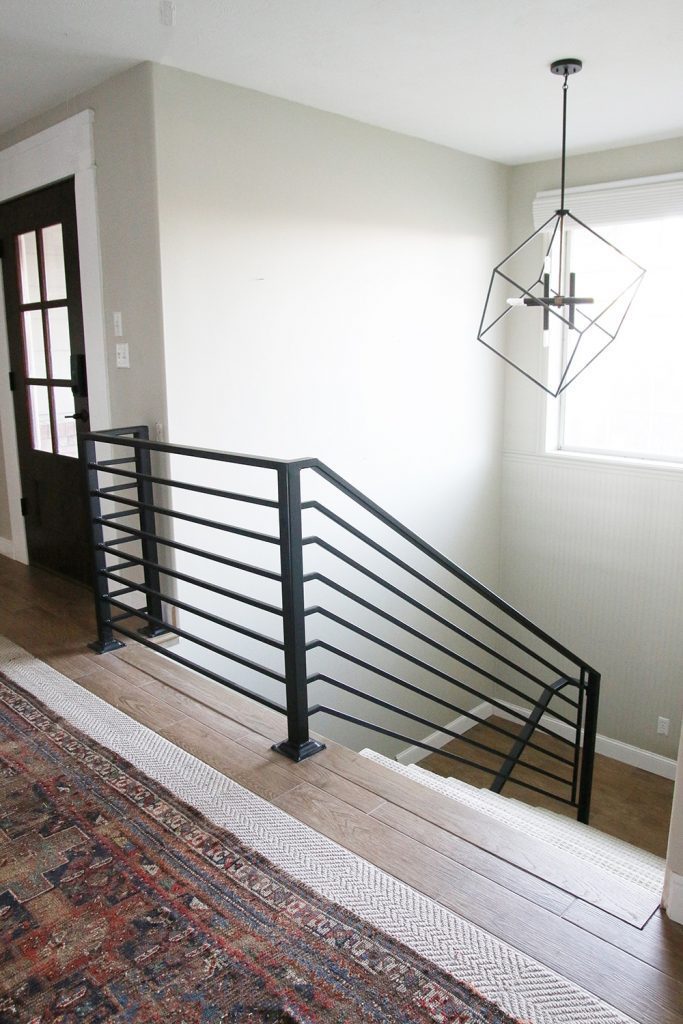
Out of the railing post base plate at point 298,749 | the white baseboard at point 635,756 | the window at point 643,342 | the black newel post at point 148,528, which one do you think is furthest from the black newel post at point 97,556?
the window at point 643,342

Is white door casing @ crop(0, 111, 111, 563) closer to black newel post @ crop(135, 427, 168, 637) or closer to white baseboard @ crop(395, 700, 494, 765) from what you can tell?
black newel post @ crop(135, 427, 168, 637)

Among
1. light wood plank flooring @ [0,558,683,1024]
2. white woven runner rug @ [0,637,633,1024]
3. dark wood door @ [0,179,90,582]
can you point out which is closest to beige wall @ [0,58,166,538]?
dark wood door @ [0,179,90,582]

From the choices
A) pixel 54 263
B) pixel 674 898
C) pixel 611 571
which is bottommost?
pixel 611 571

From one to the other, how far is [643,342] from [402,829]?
11.3 ft

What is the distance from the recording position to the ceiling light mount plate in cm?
293

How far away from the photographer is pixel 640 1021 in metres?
1.44

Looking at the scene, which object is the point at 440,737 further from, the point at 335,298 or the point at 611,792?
the point at 335,298

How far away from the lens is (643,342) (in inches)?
177

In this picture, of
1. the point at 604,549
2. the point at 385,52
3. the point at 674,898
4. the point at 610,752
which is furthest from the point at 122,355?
the point at 610,752

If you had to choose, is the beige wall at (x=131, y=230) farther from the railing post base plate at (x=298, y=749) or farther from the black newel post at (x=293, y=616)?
the railing post base plate at (x=298, y=749)

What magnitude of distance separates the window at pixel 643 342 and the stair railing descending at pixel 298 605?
1370 mm

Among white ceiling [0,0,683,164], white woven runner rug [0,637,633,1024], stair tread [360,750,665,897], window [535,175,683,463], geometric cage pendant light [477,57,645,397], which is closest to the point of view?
white woven runner rug [0,637,633,1024]

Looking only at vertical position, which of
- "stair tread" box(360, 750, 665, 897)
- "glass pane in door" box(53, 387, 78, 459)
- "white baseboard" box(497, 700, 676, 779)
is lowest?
"white baseboard" box(497, 700, 676, 779)

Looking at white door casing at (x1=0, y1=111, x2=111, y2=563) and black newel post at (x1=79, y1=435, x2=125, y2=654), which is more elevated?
white door casing at (x1=0, y1=111, x2=111, y2=563)
